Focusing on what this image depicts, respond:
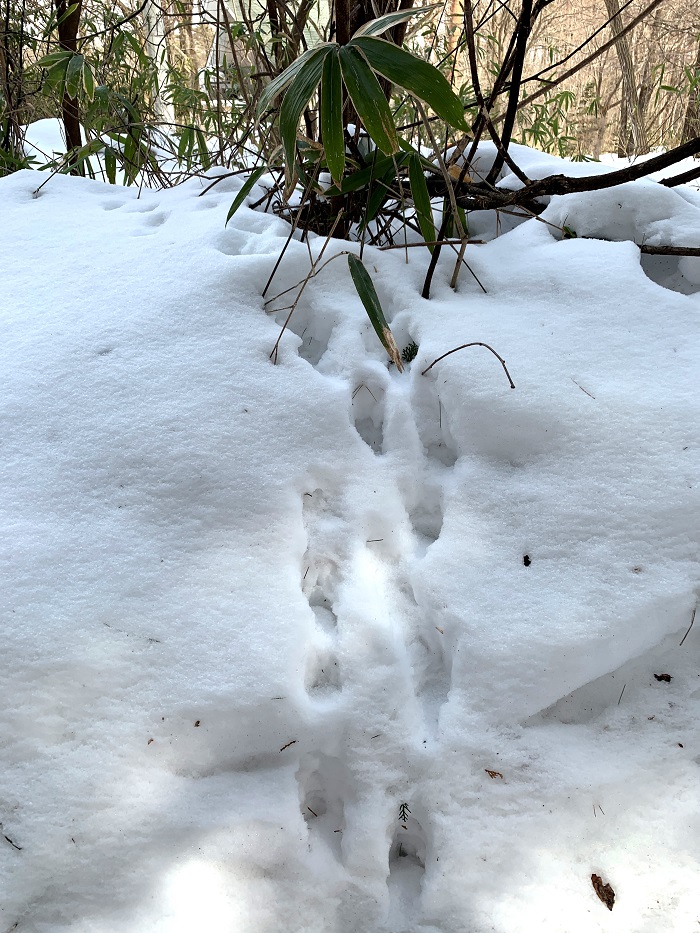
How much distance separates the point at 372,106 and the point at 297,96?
129 mm

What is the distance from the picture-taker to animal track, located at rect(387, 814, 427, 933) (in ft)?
2.28

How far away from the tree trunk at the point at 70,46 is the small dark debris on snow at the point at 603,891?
183 centimetres

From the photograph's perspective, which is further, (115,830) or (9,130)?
(9,130)

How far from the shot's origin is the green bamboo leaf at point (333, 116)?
2.71 feet

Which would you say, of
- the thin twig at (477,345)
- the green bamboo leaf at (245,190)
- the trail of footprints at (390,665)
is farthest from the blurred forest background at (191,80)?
the trail of footprints at (390,665)

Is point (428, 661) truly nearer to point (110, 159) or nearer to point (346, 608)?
point (346, 608)

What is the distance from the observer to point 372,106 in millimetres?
815

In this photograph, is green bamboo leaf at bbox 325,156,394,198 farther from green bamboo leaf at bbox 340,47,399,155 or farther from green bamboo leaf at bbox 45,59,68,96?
green bamboo leaf at bbox 45,59,68,96

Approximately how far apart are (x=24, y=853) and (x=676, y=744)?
26.7 inches

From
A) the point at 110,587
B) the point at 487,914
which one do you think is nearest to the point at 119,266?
the point at 110,587

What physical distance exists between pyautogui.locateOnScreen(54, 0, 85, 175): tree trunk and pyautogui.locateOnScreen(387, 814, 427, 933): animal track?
1.70 m

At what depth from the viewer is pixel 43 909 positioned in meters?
0.65

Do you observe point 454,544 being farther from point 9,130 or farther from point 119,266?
point 9,130

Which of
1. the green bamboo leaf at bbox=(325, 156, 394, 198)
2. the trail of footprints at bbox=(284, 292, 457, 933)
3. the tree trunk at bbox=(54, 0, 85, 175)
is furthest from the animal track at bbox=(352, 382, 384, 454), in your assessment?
the tree trunk at bbox=(54, 0, 85, 175)
